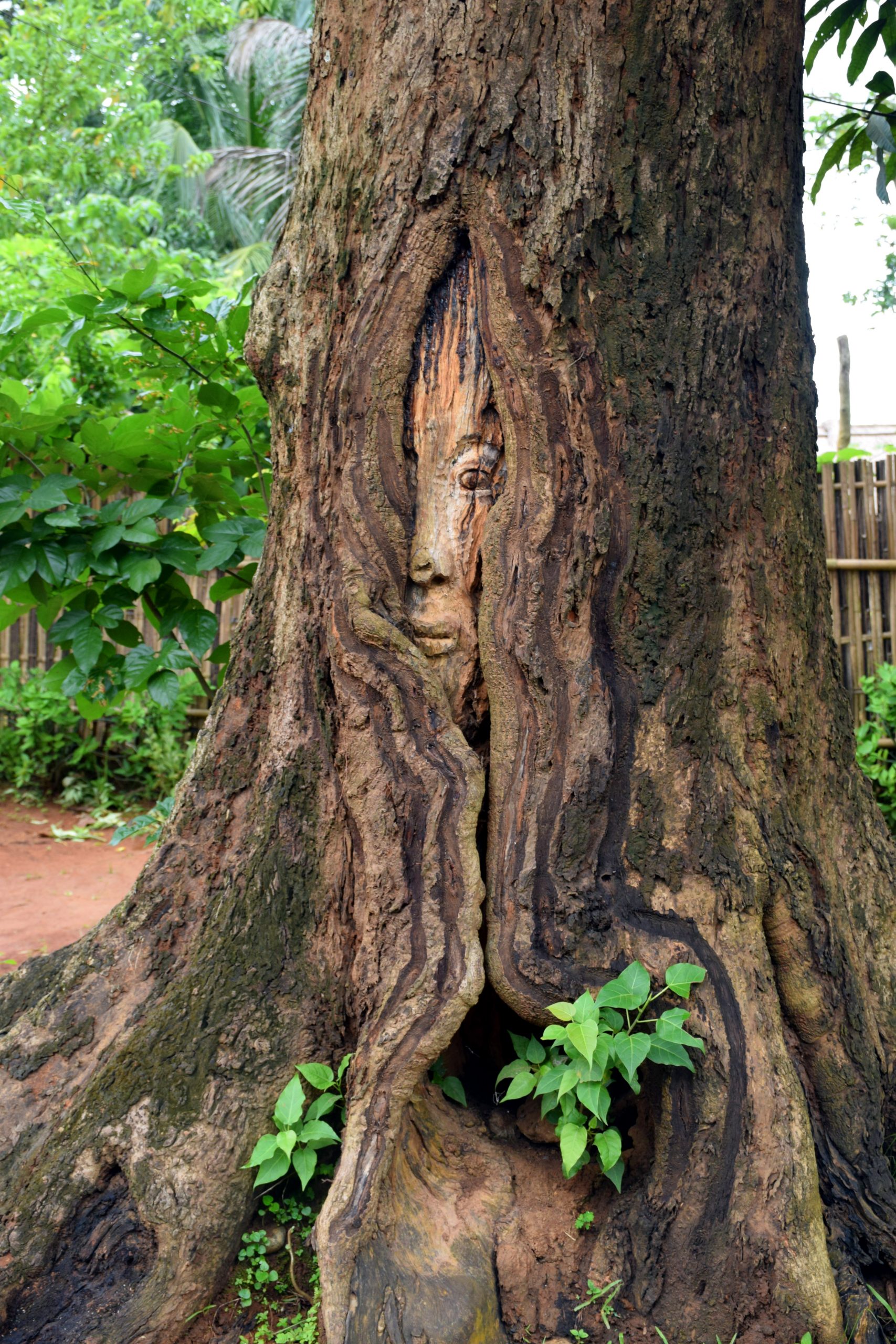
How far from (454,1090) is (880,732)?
4.82 meters

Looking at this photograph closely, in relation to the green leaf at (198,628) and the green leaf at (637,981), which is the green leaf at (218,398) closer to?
the green leaf at (198,628)

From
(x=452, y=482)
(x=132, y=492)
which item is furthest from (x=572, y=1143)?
(x=132, y=492)

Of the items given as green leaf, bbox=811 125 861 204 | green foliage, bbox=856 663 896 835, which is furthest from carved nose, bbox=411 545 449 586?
green foliage, bbox=856 663 896 835

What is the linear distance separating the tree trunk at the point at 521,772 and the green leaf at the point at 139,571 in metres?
0.76

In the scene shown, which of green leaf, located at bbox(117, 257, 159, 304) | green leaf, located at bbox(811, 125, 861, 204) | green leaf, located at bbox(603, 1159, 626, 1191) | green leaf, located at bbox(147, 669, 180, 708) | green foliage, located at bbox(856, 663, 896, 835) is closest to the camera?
green leaf, located at bbox(603, 1159, 626, 1191)

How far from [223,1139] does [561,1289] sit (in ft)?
2.42

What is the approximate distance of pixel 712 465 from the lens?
204 centimetres

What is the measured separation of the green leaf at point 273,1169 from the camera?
185 centimetres

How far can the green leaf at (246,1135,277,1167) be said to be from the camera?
183cm

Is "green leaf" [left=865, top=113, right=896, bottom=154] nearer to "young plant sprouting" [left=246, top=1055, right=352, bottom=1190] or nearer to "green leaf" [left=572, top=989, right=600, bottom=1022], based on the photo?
"green leaf" [left=572, top=989, right=600, bottom=1022]

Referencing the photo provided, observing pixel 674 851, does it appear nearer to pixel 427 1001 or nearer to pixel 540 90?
pixel 427 1001

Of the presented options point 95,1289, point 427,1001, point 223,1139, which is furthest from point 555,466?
point 95,1289

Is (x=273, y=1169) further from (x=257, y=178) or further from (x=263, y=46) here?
(x=263, y=46)

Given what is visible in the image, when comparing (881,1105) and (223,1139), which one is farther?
(881,1105)
